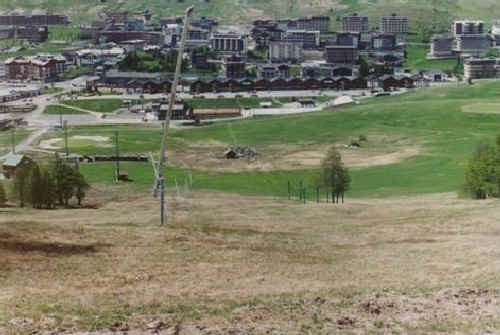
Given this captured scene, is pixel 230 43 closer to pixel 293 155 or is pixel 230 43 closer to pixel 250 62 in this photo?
pixel 250 62

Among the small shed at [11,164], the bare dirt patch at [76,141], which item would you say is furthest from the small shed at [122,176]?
the bare dirt patch at [76,141]

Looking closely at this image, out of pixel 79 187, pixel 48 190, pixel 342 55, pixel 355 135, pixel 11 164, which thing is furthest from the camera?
pixel 342 55

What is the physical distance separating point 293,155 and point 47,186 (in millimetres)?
36622

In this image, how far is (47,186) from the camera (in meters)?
43.5

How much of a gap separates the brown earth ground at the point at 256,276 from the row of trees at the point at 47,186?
10846mm

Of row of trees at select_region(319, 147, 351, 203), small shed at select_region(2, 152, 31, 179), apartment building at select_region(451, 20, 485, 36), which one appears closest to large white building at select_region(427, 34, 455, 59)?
apartment building at select_region(451, 20, 485, 36)

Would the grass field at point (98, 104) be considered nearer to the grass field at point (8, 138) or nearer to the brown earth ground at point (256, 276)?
the grass field at point (8, 138)

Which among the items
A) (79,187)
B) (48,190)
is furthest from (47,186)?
(79,187)

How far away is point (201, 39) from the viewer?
641 ft

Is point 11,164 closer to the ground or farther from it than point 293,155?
farther from it

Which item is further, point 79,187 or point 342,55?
point 342,55

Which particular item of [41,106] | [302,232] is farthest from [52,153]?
[302,232]

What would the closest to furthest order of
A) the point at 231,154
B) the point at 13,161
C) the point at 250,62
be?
the point at 13,161, the point at 231,154, the point at 250,62

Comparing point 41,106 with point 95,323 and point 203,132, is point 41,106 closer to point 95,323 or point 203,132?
point 203,132
